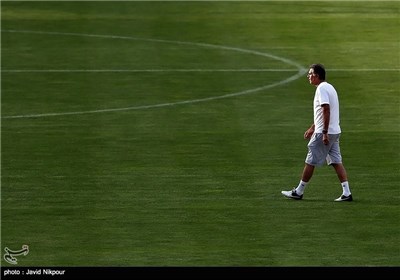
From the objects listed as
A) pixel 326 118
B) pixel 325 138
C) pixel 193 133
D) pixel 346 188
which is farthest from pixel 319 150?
pixel 193 133

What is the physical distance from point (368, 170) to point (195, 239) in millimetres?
5191

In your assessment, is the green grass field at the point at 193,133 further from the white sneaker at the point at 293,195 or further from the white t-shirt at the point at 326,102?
the white t-shirt at the point at 326,102

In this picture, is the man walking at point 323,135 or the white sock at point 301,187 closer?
the man walking at point 323,135

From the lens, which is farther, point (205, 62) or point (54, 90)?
point (205, 62)

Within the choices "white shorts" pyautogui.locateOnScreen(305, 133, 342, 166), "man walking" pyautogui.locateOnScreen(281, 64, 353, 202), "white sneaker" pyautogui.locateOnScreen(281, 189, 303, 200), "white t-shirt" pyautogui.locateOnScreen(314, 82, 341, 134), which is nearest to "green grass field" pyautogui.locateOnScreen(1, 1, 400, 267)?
"white sneaker" pyautogui.locateOnScreen(281, 189, 303, 200)

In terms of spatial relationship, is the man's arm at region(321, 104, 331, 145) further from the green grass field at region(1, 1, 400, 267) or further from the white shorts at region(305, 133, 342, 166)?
the green grass field at region(1, 1, 400, 267)

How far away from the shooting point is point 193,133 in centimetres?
2670

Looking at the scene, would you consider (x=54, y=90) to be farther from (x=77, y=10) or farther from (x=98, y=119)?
(x=77, y=10)

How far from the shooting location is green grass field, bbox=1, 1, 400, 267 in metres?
19.3

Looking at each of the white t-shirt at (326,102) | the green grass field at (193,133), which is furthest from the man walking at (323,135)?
the green grass field at (193,133)

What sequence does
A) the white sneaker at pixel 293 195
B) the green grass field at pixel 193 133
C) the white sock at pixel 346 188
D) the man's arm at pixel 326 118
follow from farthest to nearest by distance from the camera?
the white sneaker at pixel 293 195 < the white sock at pixel 346 188 < the man's arm at pixel 326 118 < the green grass field at pixel 193 133

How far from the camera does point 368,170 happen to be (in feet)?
77.5

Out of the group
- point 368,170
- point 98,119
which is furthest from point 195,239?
point 98,119

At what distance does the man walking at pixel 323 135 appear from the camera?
69.9 ft
